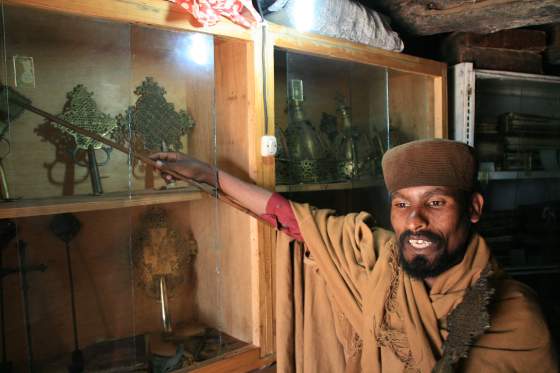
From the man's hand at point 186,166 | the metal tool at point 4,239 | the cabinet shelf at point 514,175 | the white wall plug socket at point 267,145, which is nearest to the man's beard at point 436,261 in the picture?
the white wall plug socket at point 267,145

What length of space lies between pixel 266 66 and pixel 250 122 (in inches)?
7.0

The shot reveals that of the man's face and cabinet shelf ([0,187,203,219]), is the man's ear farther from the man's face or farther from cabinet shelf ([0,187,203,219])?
cabinet shelf ([0,187,203,219])

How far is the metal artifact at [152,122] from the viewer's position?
112 cm

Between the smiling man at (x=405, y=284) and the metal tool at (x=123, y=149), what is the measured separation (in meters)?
0.02

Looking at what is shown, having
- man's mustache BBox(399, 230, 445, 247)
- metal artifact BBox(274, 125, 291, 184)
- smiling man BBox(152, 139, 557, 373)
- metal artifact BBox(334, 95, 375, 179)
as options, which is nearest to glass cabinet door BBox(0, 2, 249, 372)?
smiling man BBox(152, 139, 557, 373)

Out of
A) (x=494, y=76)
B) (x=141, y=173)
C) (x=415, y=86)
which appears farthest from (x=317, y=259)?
(x=494, y=76)

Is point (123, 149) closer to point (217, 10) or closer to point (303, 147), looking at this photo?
point (217, 10)

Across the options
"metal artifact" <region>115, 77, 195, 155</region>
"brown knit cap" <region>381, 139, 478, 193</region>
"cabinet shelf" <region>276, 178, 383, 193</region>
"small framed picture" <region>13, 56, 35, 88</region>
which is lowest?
"cabinet shelf" <region>276, 178, 383, 193</region>

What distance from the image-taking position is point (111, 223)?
43.4 inches

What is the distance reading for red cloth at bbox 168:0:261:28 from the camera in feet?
3.67

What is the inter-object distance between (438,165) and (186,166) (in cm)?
67

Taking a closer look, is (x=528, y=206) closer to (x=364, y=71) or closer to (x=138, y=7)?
(x=364, y=71)

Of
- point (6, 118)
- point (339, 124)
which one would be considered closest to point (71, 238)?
point (6, 118)

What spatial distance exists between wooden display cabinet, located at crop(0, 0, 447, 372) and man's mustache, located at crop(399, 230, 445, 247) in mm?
405
